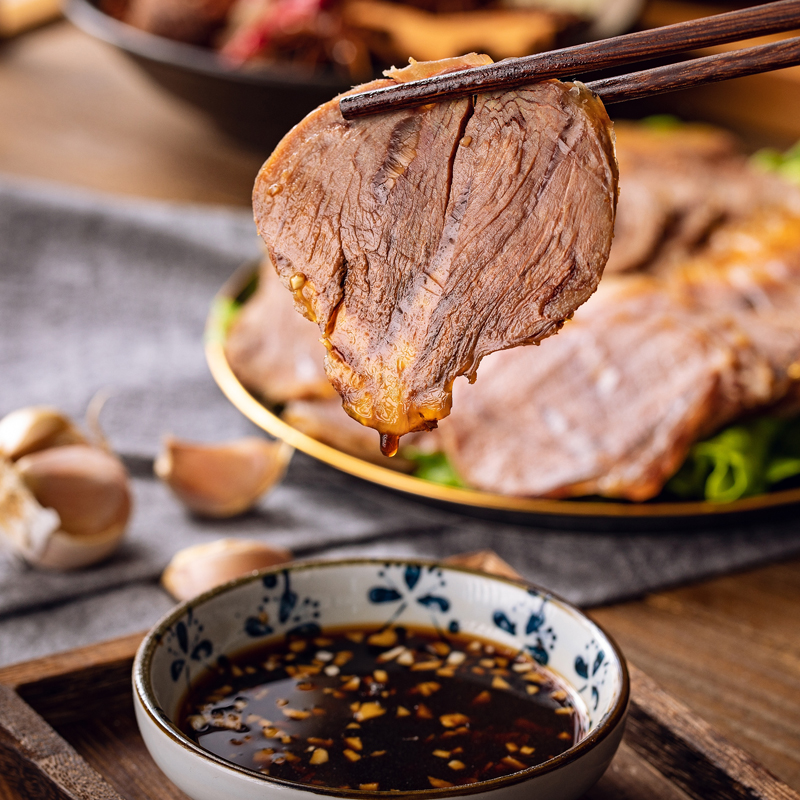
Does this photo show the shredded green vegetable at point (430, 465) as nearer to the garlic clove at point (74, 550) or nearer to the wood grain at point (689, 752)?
the garlic clove at point (74, 550)

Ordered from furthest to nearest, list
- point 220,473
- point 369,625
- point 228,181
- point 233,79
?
point 228,181 < point 233,79 < point 220,473 < point 369,625

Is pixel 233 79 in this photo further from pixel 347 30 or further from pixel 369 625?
pixel 369 625

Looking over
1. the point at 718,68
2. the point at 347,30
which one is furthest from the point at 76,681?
the point at 347,30

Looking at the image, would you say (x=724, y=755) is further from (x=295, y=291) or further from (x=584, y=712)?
(x=295, y=291)

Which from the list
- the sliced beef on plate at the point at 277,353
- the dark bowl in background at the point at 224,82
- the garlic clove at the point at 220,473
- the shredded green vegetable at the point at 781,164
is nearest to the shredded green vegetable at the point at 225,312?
the sliced beef on plate at the point at 277,353

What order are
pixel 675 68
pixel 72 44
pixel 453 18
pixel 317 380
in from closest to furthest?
pixel 675 68 → pixel 317 380 → pixel 453 18 → pixel 72 44

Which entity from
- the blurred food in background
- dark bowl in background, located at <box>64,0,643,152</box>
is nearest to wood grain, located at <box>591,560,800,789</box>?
dark bowl in background, located at <box>64,0,643,152</box>

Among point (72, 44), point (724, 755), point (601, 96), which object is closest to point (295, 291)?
point (601, 96)
